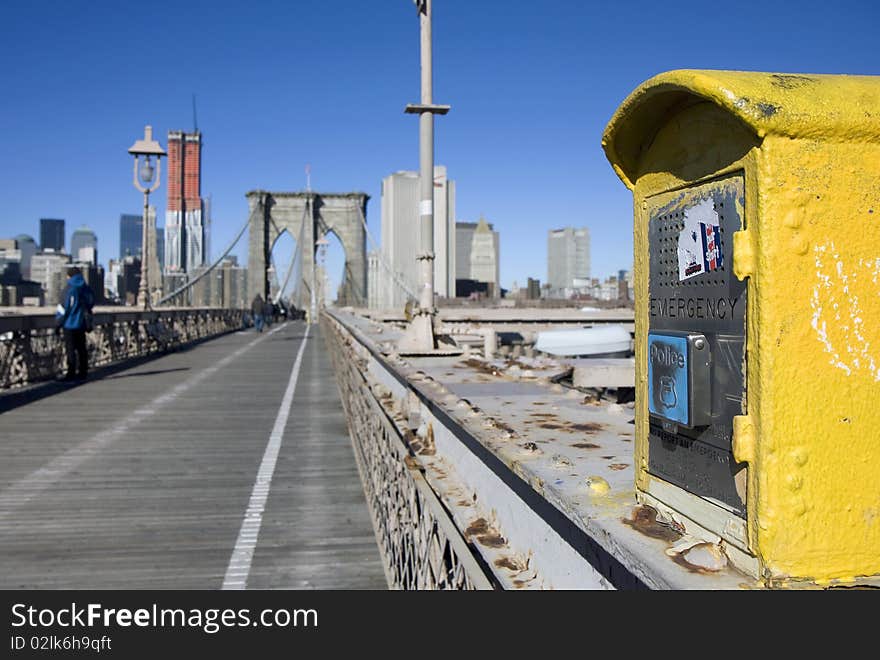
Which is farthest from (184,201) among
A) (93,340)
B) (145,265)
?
(93,340)

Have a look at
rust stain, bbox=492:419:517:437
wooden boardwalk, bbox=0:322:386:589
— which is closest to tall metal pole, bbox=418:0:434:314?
wooden boardwalk, bbox=0:322:386:589

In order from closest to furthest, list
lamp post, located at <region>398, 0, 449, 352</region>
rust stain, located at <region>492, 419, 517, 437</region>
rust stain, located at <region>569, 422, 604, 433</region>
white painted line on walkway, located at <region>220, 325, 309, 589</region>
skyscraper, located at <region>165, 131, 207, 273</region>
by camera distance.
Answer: rust stain, located at <region>492, 419, 517, 437</region>, rust stain, located at <region>569, 422, 604, 433</region>, white painted line on walkway, located at <region>220, 325, 309, 589</region>, lamp post, located at <region>398, 0, 449, 352</region>, skyscraper, located at <region>165, 131, 207, 273</region>

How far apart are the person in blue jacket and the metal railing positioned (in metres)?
0.57

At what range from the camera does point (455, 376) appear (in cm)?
444

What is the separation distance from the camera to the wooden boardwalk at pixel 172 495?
15.1 ft

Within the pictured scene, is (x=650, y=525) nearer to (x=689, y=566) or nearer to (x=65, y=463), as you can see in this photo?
(x=689, y=566)

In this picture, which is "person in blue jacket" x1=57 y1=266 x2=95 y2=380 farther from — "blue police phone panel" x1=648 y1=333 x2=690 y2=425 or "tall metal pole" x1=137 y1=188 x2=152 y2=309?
"blue police phone panel" x1=648 y1=333 x2=690 y2=425

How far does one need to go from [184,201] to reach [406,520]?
19369cm

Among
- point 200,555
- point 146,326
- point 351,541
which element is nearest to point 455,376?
point 351,541

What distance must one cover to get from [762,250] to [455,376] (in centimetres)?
318

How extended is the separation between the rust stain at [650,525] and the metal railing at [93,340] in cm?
1245

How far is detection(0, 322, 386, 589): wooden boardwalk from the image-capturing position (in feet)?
15.1
